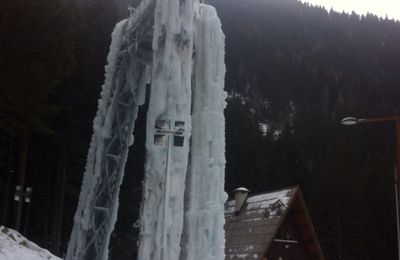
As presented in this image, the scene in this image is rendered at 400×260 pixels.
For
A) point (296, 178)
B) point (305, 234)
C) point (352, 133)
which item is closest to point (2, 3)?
point (305, 234)

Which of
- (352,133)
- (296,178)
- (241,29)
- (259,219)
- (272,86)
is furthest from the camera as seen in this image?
(241,29)

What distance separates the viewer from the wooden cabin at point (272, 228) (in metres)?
23.9

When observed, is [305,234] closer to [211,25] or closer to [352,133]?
[211,25]

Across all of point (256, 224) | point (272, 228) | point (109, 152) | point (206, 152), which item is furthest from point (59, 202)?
point (206, 152)

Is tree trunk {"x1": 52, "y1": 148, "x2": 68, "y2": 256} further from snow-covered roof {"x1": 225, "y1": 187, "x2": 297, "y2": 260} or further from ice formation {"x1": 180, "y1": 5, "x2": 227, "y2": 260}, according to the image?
ice formation {"x1": 180, "y1": 5, "x2": 227, "y2": 260}

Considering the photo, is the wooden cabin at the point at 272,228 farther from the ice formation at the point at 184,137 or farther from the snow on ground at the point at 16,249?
the snow on ground at the point at 16,249

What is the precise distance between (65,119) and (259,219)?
993 cm

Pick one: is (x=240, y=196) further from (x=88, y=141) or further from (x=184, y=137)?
(x=184, y=137)

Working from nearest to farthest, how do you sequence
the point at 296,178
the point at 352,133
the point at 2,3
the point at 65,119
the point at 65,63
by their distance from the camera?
the point at 2,3 → the point at 65,63 → the point at 65,119 → the point at 296,178 → the point at 352,133

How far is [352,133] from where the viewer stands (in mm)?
79250

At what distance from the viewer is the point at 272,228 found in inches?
933

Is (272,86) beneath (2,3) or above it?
above

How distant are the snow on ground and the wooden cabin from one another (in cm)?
1078

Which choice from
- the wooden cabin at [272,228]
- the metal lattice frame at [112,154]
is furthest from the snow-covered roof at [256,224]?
the metal lattice frame at [112,154]
